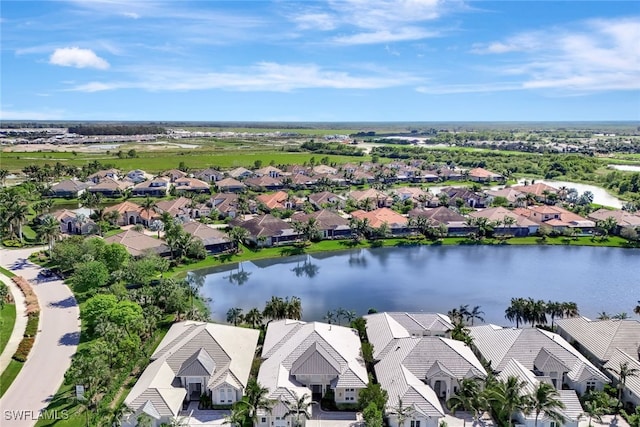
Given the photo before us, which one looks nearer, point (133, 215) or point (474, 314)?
point (474, 314)

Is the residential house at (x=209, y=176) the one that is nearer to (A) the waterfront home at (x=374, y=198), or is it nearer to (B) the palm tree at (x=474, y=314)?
(A) the waterfront home at (x=374, y=198)

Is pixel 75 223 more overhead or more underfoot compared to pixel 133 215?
more overhead

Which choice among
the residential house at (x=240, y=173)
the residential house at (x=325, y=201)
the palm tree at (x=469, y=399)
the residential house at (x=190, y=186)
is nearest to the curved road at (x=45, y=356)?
the palm tree at (x=469, y=399)

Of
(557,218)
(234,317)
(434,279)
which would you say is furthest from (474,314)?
(557,218)

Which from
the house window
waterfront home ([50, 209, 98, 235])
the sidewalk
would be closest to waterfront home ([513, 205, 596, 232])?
the house window

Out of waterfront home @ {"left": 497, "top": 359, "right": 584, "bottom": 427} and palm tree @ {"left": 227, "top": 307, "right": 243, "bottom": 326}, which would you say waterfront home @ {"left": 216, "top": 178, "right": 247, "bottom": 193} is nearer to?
palm tree @ {"left": 227, "top": 307, "right": 243, "bottom": 326}

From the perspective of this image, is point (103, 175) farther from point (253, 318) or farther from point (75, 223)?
point (253, 318)
